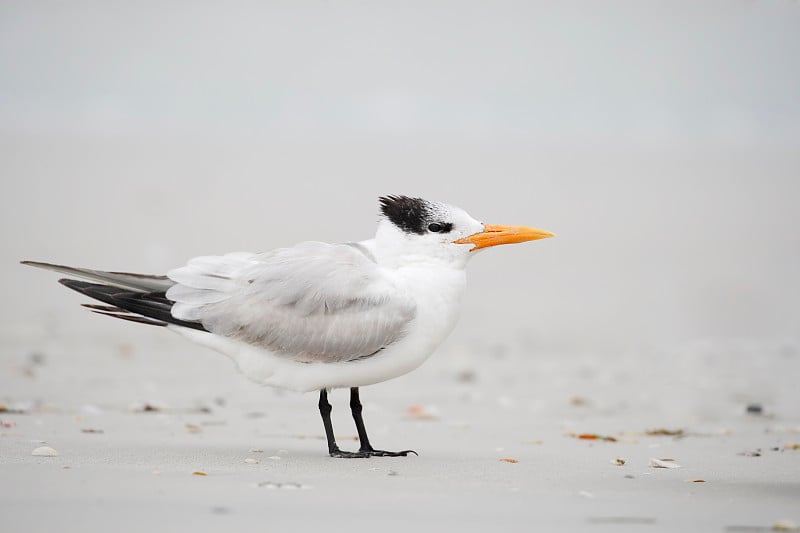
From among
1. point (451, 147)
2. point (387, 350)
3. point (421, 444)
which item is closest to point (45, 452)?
point (387, 350)

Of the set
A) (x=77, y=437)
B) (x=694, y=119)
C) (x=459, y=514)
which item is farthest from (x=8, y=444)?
(x=694, y=119)

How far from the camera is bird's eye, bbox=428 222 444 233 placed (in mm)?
4367

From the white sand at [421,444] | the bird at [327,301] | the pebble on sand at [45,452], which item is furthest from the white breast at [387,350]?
the pebble on sand at [45,452]

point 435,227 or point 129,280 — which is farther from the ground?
point 435,227

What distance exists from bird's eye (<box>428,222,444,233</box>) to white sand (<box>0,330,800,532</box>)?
894 mm

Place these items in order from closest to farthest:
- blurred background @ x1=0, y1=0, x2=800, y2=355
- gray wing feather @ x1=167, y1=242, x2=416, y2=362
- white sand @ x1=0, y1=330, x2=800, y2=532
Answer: white sand @ x1=0, y1=330, x2=800, y2=532 < gray wing feather @ x1=167, y1=242, x2=416, y2=362 < blurred background @ x1=0, y1=0, x2=800, y2=355

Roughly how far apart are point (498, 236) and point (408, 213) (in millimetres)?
378

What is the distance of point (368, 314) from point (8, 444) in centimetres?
145

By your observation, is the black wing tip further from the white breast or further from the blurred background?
the blurred background

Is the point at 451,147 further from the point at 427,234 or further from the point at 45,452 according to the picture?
the point at 45,452

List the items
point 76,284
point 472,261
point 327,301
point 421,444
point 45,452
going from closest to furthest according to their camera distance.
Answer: point 45,452 < point 327,301 < point 76,284 < point 421,444 < point 472,261

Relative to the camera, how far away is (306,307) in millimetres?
4188

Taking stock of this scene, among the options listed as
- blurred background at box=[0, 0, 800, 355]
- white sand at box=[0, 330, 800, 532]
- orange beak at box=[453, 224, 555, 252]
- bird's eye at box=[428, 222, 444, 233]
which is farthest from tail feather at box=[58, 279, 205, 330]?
blurred background at box=[0, 0, 800, 355]

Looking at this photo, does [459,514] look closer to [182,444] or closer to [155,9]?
[182,444]
